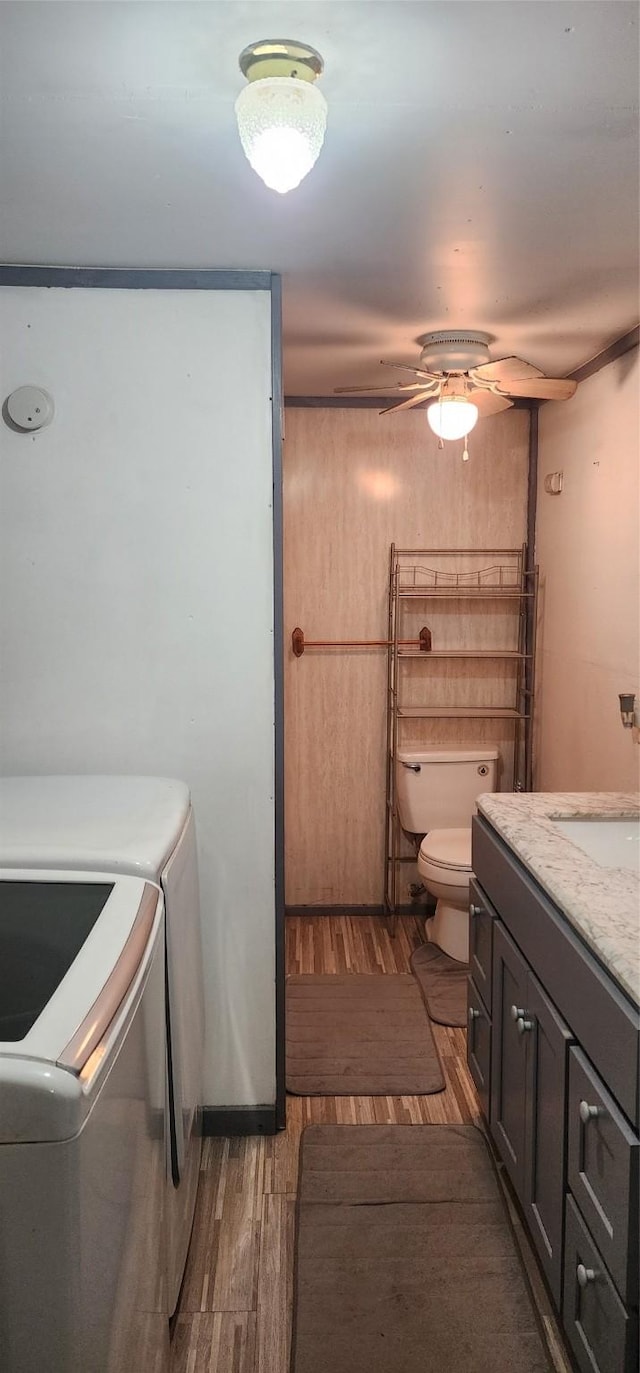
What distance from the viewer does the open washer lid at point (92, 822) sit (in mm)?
1668

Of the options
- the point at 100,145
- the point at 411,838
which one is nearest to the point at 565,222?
the point at 100,145

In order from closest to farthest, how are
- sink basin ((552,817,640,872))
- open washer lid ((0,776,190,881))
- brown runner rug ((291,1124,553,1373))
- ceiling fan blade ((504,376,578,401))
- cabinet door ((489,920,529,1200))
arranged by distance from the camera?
open washer lid ((0,776,190,881)) < brown runner rug ((291,1124,553,1373)) < cabinet door ((489,920,529,1200)) < sink basin ((552,817,640,872)) < ceiling fan blade ((504,376,578,401))

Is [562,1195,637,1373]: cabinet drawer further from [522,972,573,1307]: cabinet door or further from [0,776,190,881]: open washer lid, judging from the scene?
[0,776,190,881]: open washer lid

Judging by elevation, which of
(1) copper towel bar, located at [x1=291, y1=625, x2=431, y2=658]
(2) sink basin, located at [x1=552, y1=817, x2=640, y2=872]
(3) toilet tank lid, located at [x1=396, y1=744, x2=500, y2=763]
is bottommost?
(3) toilet tank lid, located at [x1=396, y1=744, x2=500, y2=763]

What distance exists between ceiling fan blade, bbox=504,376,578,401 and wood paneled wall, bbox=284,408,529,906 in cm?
111

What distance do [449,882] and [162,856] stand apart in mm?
1941

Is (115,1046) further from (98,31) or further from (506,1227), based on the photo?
(506,1227)

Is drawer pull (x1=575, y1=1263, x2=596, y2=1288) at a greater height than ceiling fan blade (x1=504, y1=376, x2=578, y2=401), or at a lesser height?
lesser

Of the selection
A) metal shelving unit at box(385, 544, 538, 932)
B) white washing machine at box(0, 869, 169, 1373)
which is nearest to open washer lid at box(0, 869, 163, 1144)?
white washing machine at box(0, 869, 169, 1373)

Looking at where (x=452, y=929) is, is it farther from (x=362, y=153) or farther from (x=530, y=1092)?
(x=362, y=153)

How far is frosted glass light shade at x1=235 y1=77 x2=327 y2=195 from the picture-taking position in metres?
1.27

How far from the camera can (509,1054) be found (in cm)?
215

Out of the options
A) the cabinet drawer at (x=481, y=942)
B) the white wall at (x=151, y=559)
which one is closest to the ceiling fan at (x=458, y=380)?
the white wall at (x=151, y=559)

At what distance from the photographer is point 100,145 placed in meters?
1.58
